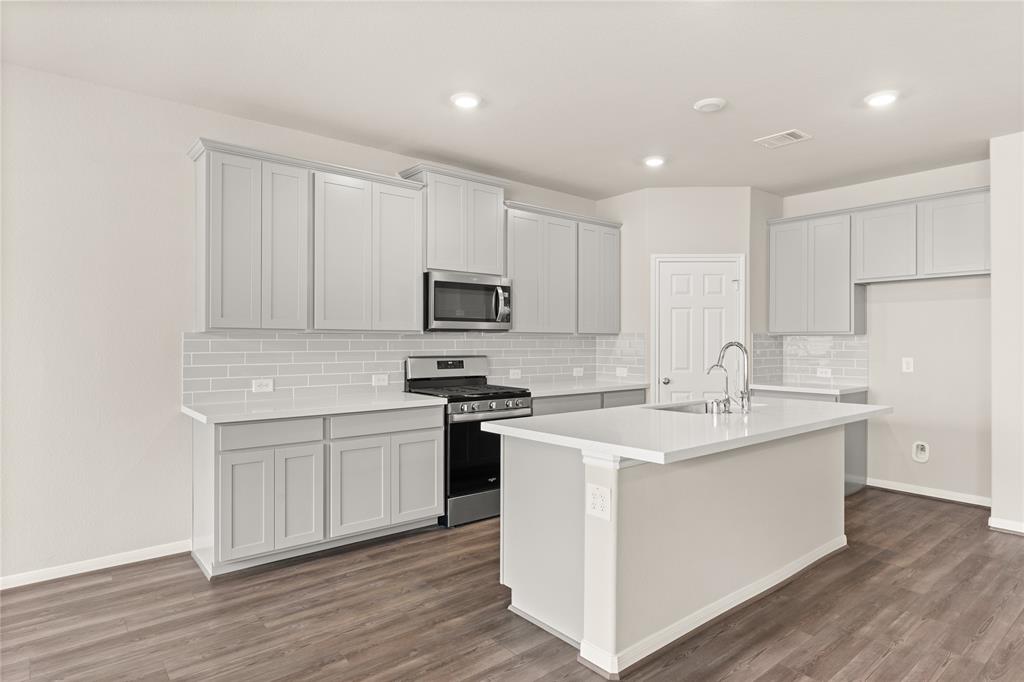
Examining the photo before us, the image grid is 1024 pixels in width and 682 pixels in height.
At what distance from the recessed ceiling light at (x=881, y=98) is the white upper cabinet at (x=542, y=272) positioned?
2.53m

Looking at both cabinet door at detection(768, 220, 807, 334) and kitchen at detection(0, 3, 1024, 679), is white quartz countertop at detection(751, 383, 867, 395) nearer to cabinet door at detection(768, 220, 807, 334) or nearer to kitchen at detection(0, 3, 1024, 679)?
kitchen at detection(0, 3, 1024, 679)

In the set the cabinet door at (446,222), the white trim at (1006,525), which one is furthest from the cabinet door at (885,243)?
the cabinet door at (446,222)

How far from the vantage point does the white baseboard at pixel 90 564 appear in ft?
10.2

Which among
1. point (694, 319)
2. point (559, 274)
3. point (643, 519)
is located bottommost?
point (643, 519)

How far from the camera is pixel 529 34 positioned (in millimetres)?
2785

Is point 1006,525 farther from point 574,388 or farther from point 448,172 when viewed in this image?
point 448,172

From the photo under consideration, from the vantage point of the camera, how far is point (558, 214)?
5.34 m

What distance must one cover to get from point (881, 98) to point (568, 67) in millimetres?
1898

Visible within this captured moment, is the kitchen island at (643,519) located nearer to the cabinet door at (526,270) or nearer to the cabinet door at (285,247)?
the cabinet door at (285,247)

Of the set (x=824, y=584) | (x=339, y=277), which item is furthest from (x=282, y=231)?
(x=824, y=584)

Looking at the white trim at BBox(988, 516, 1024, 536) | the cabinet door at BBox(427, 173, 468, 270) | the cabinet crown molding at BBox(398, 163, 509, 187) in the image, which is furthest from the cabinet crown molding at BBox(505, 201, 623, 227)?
the white trim at BBox(988, 516, 1024, 536)

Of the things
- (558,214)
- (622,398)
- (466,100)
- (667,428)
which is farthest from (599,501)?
(558,214)

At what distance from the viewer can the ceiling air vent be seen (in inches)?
161

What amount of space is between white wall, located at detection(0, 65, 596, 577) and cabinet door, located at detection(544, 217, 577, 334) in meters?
2.62
